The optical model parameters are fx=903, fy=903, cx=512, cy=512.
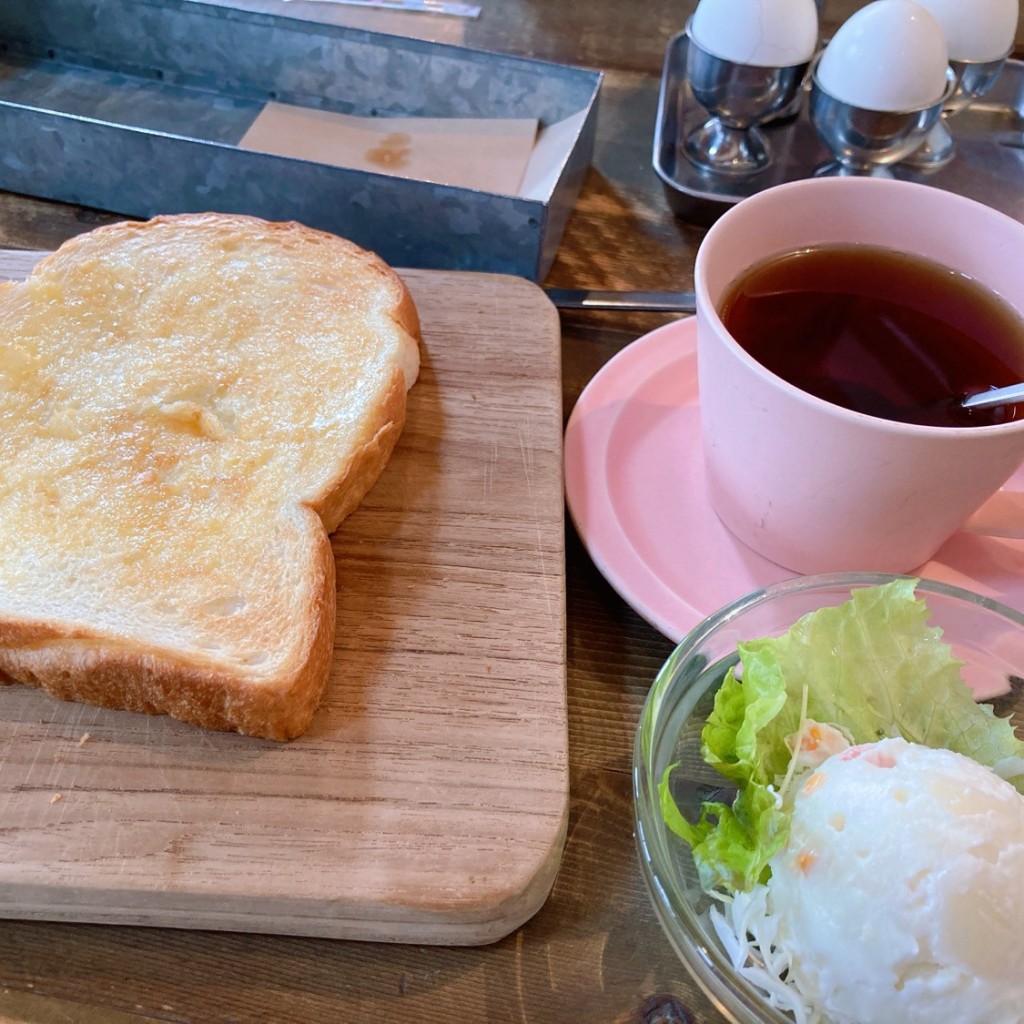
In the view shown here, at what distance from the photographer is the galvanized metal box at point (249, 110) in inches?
55.8

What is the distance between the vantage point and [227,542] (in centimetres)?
107

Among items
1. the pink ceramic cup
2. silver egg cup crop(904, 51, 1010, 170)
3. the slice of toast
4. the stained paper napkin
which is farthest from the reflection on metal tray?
the slice of toast

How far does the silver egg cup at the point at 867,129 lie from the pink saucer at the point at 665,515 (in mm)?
691

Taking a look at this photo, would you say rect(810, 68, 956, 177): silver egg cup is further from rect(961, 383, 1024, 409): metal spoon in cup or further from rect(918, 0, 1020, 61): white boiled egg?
rect(961, 383, 1024, 409): metal spoon in cup

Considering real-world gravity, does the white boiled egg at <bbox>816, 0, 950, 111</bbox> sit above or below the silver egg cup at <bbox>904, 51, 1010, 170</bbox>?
Result: above

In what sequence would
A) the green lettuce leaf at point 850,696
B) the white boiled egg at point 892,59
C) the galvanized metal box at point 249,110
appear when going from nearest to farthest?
1. the green lettuce leaf at point 850,696
2. the galvanized metal box at point 249,110
3. the white boiled egg at point 892,59

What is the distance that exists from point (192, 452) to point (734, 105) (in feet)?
3.94

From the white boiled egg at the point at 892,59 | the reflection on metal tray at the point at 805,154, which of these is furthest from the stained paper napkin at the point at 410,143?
the white boiled egg at the point at 892,59

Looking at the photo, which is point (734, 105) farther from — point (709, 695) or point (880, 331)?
point (709, 695)

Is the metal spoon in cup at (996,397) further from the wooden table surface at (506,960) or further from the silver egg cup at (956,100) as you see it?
the silver egg cup at (956,100)

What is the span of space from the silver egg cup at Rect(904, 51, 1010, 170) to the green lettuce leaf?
1.29m

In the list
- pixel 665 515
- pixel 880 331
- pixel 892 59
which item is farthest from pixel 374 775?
pixel 892 59

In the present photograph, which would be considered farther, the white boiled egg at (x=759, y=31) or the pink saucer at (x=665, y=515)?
the white boiled egg at (x=759, y=31)

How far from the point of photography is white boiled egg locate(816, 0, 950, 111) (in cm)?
154
